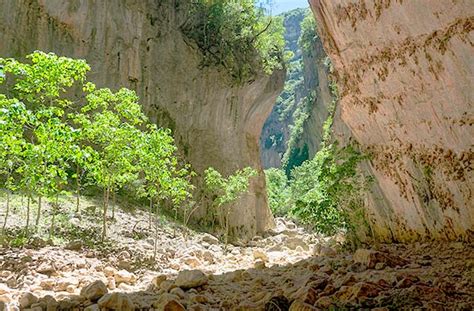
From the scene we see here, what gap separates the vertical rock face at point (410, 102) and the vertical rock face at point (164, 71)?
15362 mm

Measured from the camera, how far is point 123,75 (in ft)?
80.7

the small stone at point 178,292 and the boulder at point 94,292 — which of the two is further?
the small stone at point 178,292

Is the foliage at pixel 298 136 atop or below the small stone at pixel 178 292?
atop

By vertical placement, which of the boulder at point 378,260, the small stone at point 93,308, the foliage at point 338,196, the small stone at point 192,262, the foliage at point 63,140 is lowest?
the small stone at point 192,262

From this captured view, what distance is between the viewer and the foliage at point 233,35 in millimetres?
29453

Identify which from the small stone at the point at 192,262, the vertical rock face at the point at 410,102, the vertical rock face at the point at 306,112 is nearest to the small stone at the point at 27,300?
the small stone at the point at 192,262

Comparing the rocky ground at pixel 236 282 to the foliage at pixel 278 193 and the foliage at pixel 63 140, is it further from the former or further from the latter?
the foliage at pixel 278 193

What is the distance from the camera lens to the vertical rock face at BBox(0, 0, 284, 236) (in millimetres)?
22125

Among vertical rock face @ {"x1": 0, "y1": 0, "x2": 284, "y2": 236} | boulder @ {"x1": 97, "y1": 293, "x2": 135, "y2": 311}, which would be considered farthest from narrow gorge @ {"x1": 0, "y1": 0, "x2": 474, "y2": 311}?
vertical rock face @ {"x1": 0, "y1": 0, "x2": 284, "y2": 236}

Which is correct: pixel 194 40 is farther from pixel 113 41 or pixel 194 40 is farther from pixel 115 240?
pixel 115 240

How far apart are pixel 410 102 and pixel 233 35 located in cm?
2173

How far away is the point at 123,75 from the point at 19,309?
65.4ft

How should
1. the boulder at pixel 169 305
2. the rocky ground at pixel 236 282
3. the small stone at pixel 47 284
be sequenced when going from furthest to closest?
1. the small stone at pixel 47 284
2. the boulder at pixel 169 305
3. the rocky ground at pixel 236 282

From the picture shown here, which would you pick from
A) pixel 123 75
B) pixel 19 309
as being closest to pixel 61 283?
pixel 19 309
